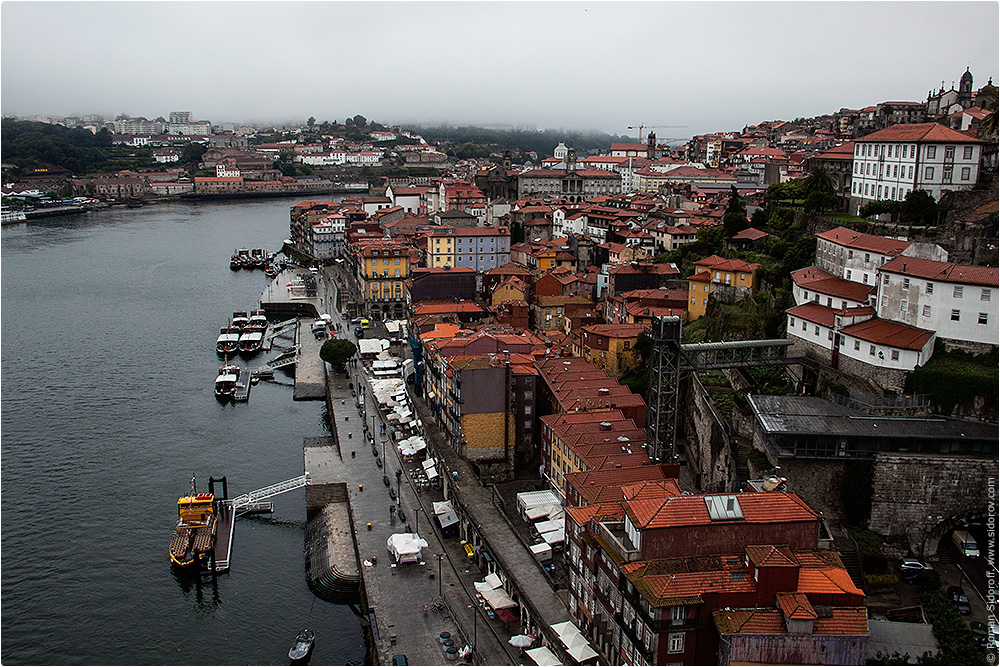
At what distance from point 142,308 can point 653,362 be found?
35.6 metres

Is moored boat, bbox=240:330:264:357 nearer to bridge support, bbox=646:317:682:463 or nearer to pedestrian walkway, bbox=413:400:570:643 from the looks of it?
pedestrian walkway, bbox=413:400:570:643

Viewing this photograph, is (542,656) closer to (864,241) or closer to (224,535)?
(224,535)

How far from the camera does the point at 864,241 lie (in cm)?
2183

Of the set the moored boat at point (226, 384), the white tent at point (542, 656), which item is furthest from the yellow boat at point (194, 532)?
the moored boat at point (226, 384)

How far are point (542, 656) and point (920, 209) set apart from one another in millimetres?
16062

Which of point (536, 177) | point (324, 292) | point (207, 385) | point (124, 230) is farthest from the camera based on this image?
point (124, 230)

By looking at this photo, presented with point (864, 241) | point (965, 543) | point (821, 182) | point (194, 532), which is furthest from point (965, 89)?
point (194, 532)

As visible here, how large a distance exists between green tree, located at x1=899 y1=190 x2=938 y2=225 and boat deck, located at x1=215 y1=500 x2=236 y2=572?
19616mm

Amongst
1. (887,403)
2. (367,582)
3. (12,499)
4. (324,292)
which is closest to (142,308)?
(324,292)

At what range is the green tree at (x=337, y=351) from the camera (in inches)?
1294

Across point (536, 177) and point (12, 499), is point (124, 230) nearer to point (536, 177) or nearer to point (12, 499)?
point (536, 177)

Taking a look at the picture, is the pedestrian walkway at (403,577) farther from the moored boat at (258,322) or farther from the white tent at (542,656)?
the moored boat at (258,322)

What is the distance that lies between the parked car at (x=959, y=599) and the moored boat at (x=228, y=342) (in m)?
30.1

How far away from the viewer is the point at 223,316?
45.0 meters
